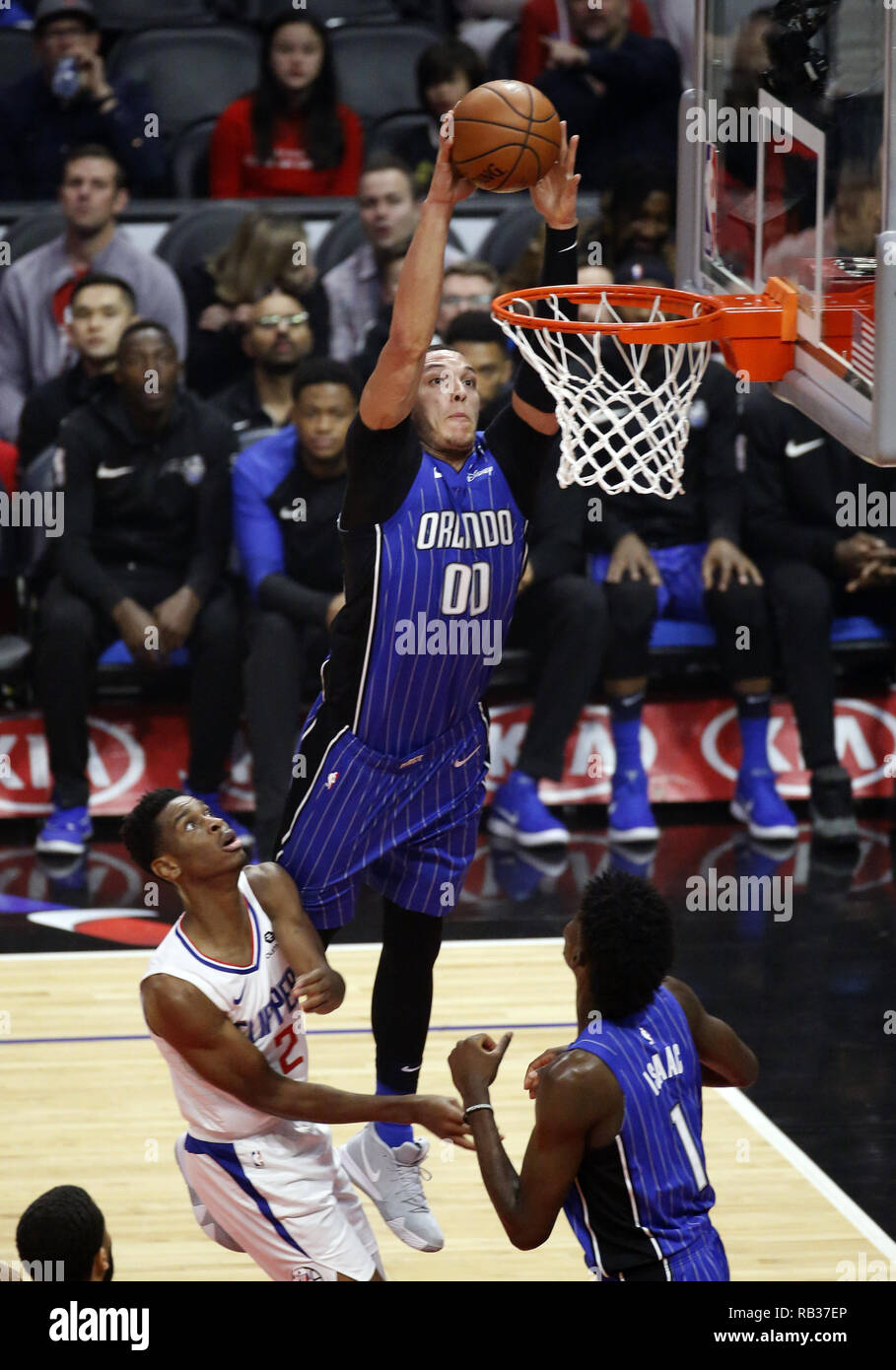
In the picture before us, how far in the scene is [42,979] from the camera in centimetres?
612

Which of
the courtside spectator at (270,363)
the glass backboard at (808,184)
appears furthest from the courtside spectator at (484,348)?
the glass backboard at (808,184)

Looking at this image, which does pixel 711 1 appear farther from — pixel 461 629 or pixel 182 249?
pixel 182 249

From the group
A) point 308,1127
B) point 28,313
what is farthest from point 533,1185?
point 28,313

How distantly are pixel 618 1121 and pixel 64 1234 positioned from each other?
91 cm

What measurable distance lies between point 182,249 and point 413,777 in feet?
15.8

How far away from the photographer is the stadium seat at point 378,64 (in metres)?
9.59

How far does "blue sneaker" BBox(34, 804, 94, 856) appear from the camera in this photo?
23.6 ft

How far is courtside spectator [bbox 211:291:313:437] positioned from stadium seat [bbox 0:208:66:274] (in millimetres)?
1043

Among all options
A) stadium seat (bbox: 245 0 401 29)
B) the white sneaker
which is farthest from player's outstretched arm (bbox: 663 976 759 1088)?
stadium seat (bbox: 245 0 401 29)

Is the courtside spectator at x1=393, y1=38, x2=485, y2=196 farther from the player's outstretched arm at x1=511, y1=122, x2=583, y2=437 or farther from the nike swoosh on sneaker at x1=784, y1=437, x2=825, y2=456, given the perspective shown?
the player's outstretched arm at x1=511, y1=122, x2=583, y2=437

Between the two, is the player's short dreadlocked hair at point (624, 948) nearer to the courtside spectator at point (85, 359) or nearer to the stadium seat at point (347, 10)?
the courtside spectator at point (85, 359)

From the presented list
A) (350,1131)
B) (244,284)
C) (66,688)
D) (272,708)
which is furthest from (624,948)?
(244,284)

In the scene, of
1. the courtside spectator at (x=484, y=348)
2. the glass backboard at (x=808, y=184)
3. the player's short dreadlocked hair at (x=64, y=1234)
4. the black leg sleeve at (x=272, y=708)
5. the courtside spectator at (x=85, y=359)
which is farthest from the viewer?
the courtside spectator at (x=85, y=359)

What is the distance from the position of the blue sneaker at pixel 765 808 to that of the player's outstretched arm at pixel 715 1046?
3.96m
